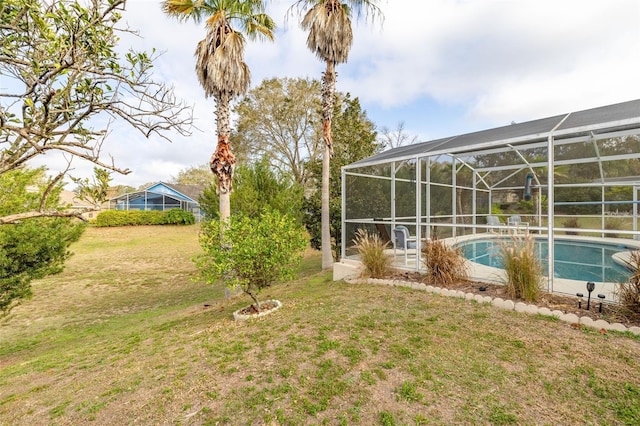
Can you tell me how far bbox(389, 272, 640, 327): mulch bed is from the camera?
153 inches

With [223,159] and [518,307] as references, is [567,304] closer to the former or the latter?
[518,307]

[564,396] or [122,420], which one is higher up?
[564,396]

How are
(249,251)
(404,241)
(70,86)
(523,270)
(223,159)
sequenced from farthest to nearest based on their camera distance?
(223,159), (404,241), (249,251), (523,270), (70,86)

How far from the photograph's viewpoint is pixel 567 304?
4430 mm

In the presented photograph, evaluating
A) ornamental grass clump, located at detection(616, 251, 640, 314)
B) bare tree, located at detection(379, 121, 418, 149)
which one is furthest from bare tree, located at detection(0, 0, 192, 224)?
bare tree, located at detection(379, 121, 418, 149)

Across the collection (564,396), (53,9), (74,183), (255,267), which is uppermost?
(53,9)

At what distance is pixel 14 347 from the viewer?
6.49m

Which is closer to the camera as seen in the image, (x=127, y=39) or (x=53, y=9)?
(x=53, y=9)

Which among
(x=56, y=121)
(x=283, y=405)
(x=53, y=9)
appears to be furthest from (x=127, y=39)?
(x=283, y=405)

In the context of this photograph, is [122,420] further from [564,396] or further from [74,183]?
[564,396]

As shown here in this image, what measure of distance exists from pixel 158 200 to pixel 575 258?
32423 millimetres

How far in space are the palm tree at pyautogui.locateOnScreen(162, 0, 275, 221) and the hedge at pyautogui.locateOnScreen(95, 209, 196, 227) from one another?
21.8 metres

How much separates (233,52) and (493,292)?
26.8 ft

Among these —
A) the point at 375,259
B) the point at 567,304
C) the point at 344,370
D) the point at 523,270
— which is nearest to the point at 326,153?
the point at 375,259
